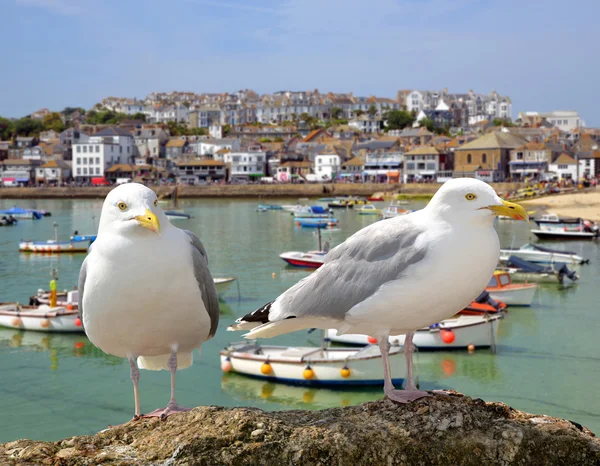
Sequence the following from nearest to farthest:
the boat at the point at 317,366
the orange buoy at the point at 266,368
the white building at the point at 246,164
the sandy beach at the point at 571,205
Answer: the boat at the point at 317,366 → the orange buoy at the point at 266,368 → the sandy beach at the point at 571,205 → the white building at the point at 246,164

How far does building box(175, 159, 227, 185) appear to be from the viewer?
11794 cm

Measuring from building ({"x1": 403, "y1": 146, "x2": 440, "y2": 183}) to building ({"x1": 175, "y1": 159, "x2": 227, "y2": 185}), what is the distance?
30.9 meters

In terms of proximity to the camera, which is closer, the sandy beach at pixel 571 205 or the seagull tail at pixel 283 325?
the seagull tail at pixel 283 325

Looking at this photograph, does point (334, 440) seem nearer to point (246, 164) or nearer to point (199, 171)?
point (199, 171)

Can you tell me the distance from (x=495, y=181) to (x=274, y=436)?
103 m

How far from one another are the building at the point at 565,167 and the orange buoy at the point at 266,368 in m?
95.3

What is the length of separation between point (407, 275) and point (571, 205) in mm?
73817

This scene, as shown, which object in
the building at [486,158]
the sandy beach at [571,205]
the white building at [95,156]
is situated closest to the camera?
the sandy beach at [571,205]

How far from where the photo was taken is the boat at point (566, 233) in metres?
49.8

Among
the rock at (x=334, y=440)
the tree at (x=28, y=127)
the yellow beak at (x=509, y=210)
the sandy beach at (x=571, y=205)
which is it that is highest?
the tree at (x=28, y=127)

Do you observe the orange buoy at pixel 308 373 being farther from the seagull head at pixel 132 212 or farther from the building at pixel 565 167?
the building at pixel 565 167

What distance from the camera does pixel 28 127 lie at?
168500mm

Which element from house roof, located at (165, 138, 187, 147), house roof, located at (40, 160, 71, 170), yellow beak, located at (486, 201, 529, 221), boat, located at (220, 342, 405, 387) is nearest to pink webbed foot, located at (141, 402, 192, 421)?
yellow beak, located at (486, 201, 529, 221)

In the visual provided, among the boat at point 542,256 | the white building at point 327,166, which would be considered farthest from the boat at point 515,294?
the white building at point 327,166
